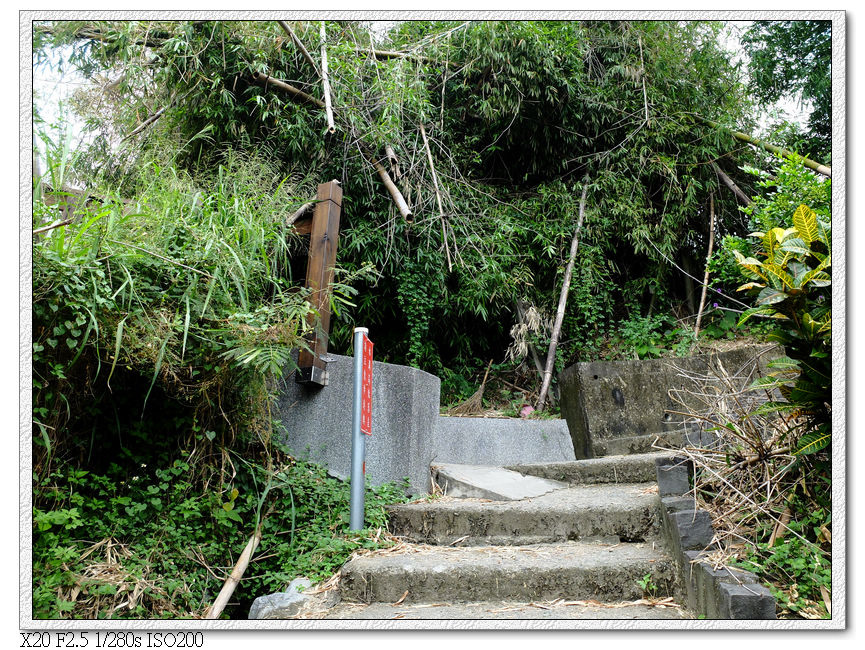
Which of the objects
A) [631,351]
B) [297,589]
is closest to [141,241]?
[297,589]

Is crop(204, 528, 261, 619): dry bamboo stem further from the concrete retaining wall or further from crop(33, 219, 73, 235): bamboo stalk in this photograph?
crop(33, 219, 73, 235): bamboo stalk

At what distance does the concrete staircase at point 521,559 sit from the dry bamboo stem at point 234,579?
1.63 ft

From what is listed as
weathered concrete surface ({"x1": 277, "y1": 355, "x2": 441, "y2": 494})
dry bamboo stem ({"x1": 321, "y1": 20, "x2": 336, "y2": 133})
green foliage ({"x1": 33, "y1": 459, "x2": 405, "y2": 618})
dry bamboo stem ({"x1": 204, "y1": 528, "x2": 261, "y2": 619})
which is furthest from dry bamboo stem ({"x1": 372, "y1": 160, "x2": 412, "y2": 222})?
dry bamboo stem ({"x1": 204, "y1": 528, "x2": 261, "y2": 619})

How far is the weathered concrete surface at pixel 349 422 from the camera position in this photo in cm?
328

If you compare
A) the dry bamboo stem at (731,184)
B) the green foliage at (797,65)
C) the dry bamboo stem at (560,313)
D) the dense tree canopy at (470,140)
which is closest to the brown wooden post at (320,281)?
the dense tree canopy at (470,140)

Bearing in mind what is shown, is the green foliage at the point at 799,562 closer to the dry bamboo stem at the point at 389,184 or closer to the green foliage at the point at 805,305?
the green foliage at the point at 805,305

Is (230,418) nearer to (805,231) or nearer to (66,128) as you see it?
(66,128)

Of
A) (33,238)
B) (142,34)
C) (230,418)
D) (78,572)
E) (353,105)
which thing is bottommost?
(78,572)

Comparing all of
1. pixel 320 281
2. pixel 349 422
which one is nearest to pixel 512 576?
pixel 349 422

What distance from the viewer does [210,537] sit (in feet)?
8.89

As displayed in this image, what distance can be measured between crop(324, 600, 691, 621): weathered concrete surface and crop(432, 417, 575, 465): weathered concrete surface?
1.90 meters

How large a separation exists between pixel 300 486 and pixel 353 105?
269 cm

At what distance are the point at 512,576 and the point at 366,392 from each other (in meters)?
1.10

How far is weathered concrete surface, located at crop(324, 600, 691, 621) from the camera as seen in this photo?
84.0 inches
